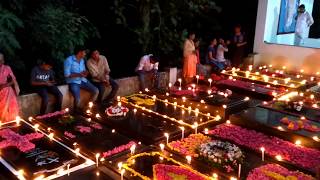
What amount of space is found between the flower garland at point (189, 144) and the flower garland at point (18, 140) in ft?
6.90

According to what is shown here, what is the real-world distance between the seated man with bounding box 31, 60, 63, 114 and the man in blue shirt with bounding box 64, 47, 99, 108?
14.7 inches

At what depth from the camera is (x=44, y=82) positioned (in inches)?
273

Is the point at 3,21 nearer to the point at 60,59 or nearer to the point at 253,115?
the point at 60,59

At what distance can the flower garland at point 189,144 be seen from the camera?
543cm

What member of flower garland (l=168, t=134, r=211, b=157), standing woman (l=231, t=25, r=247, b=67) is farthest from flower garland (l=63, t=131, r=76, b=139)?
standing woman (l=231, t=25, r=247, b=67)

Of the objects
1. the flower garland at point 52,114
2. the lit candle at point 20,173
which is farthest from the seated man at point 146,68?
the lit candle at point 20,173

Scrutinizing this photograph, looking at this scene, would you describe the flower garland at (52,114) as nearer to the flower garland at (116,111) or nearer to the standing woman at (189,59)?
the flower garland at (116,111)

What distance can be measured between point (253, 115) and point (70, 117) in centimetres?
336

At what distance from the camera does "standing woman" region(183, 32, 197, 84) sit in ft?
32.3

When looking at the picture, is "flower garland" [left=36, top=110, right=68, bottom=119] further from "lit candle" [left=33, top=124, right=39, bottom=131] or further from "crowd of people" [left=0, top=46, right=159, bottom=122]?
"lit candle" [left=33, top=124, right=39, bottom=131]

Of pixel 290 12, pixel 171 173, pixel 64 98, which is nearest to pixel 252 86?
pixel 64 98

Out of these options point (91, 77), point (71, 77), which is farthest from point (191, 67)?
point (71, 77)

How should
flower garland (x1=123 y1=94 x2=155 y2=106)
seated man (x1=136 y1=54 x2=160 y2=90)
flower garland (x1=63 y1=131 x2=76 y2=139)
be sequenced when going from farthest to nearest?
seated man (x1=136 y1=54 x2=160 y2=90)
flower garland (x1=123 y1=94 x2=155 y2=106)
flower garland (x1=63 y1=131 x2=76 y2=139)

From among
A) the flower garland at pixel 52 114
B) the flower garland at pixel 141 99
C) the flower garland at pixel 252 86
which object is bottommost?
the flower garland at pixel 52 114
